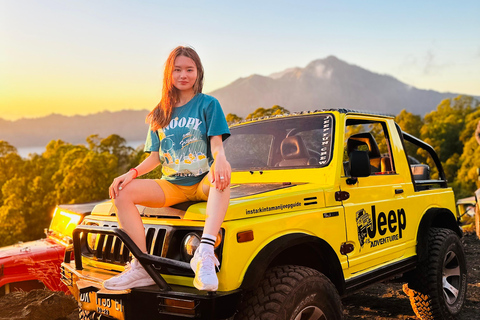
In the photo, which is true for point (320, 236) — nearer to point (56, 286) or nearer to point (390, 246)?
point (390, 246)

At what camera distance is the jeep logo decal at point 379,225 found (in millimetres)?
4000

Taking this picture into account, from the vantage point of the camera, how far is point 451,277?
215 inches

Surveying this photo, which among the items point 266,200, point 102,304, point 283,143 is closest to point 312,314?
point 266,200

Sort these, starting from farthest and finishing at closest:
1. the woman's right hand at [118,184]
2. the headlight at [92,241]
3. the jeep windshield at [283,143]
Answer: the jeep windshield at [283,143] < the headlight at [92,241] < the woman's right hand at [118,184]

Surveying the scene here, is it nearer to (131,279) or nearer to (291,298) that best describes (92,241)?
(131,279)

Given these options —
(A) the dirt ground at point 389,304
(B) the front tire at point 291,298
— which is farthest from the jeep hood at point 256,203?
(A) the dirt ground at point 389,304

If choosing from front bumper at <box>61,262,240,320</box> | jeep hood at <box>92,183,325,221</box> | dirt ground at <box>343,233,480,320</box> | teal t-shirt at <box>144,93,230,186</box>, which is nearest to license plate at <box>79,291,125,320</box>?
front bumper at <box>61,262,240,320</box>

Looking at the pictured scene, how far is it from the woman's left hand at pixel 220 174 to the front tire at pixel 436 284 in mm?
3127

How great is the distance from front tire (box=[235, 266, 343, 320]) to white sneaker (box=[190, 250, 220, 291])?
1.47ft

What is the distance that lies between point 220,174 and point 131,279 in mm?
888

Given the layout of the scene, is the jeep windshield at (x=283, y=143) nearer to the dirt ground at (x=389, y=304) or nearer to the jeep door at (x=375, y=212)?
the jeep door at (x=375, y=212)

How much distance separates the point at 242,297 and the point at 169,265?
0.56m

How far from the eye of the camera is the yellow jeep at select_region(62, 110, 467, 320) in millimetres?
2898

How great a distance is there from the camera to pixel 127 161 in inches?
1699
